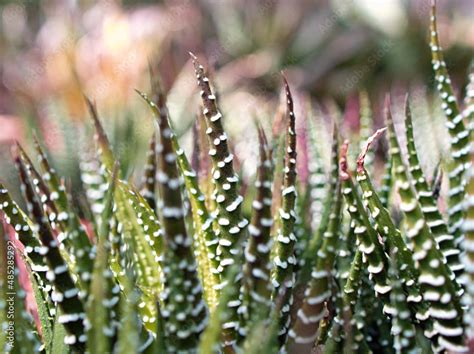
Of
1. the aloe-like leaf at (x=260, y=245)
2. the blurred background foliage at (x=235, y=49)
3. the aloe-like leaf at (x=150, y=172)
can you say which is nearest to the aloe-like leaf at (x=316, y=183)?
the aloe-like leaf at (x=150, y=172)

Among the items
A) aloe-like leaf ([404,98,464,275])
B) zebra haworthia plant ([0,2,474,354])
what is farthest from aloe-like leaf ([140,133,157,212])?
aloe-like leaf ([404,98,464,275])

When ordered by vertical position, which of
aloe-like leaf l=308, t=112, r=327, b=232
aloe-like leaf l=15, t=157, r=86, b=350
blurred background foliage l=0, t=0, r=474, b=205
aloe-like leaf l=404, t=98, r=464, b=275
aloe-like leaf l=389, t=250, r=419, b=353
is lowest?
aloe-like leaf l=389, t=250, r=419, b=353

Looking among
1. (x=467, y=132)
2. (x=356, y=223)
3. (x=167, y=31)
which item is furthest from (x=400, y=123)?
(x=167, y=31)

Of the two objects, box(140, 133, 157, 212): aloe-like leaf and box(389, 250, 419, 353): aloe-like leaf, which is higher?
box(140, 133, 157, 212): aloe-like leaf

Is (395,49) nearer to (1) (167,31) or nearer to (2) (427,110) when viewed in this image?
(1) (167,31)

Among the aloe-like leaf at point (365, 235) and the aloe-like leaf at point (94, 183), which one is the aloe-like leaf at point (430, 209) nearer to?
the aloe-like leaf at point (365, 235)

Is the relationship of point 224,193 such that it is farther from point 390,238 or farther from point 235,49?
point 235,49

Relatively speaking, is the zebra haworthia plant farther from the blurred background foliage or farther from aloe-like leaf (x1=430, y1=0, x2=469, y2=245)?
the blurred background foliage
